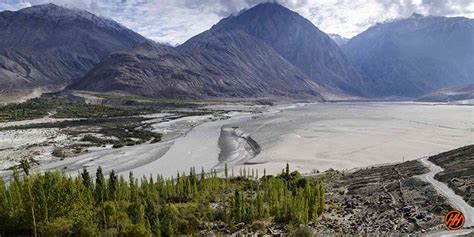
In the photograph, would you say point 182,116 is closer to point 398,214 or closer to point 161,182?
point 161,182

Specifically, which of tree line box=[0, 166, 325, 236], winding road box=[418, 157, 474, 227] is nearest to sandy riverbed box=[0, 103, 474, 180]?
winding road box=[418, 157, 474, 227]

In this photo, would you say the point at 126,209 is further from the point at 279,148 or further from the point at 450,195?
the point at 279,148

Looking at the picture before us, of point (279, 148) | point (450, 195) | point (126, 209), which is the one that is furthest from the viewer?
point (279, 148)

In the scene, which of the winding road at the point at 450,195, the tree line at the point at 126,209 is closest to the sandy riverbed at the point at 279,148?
the winding road at the point at 450,195

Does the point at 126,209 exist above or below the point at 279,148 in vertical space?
above

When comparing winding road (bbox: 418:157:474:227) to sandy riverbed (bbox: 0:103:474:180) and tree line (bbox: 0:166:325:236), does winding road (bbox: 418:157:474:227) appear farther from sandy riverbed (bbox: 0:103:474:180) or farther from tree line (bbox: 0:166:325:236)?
sandy riverbed (bbox: 0:103:474:180)

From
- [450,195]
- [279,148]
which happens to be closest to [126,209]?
[450,195]

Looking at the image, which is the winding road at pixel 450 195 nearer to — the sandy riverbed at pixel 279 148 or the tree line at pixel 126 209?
the tree line at pixel 126 209
